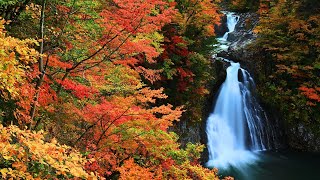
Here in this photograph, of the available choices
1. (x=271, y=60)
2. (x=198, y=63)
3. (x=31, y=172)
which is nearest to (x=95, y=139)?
(x=31, y=172)

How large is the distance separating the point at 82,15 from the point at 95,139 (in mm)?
3158

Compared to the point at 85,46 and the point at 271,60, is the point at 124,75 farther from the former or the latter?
the point at 271,60

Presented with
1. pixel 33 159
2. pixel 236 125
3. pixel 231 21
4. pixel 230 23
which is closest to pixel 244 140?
pixel 236 125

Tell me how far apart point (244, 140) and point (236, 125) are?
1023mm

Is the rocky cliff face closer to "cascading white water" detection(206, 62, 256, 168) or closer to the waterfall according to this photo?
the waterfall

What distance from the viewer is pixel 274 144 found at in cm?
1884

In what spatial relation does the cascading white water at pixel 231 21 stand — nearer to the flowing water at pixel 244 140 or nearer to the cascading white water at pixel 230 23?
the cascading white water at pixel 230 23

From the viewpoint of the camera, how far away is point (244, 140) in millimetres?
18375

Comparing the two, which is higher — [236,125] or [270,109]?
[270,109]

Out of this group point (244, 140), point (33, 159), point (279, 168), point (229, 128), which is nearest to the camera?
point (33, 159)

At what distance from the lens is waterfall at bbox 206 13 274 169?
17.0 meters

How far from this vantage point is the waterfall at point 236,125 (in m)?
17.0

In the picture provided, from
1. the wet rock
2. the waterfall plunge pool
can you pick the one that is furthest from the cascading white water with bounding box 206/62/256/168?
the wet rock

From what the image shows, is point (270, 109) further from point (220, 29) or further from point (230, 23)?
point (230, 23)
